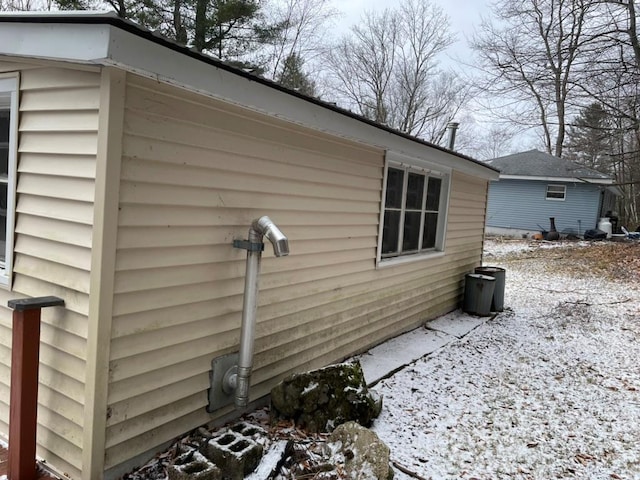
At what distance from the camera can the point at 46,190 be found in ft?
8.72

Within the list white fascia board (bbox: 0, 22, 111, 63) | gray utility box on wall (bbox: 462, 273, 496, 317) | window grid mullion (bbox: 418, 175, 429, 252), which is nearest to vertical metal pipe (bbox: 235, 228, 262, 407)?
white fascia board (bbox: 0, 22, 111, 63)

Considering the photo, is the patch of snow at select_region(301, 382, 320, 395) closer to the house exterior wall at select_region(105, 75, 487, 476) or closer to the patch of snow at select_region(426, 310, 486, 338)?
the house exterior wall at select_region(105, 75, 487, 476)

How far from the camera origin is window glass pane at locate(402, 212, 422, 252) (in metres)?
5.97

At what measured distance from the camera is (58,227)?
2.61m

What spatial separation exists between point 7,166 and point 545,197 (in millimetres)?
22467

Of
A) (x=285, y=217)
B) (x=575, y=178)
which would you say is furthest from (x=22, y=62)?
(x=575, y=178)

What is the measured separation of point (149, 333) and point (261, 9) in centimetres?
1425

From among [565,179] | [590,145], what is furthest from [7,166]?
[565,179]

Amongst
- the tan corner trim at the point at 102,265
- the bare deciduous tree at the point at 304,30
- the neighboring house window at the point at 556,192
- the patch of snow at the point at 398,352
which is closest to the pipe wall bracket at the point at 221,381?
the tan corner trim at the point at 102,265

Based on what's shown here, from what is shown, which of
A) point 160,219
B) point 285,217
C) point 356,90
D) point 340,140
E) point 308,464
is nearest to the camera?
point 160,219

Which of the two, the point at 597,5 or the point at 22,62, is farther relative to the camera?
the point at 597,5

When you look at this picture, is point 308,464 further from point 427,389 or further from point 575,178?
point 575,178

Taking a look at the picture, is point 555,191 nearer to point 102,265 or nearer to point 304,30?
point 304,30

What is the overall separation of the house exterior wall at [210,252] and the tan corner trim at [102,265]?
0.06m
